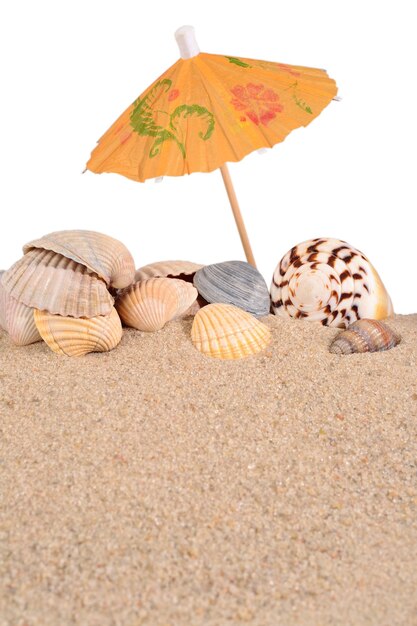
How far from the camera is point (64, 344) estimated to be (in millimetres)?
3793

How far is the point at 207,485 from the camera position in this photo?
309 cm

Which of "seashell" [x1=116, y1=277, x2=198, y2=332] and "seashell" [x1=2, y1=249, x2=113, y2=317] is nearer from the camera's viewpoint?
"seashell" [x1=2, y1=249, x2=113, y2=317]

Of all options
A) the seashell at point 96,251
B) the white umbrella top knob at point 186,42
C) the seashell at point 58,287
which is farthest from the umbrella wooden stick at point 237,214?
the seashell at point 58,287

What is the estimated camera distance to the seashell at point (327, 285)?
4152 mm

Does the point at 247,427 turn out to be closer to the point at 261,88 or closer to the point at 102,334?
the point at 102,334

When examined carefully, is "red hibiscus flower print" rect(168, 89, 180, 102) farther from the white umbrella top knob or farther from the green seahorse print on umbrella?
the white umbrella top knob

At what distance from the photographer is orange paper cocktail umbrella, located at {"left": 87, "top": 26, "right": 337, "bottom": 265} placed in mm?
3787

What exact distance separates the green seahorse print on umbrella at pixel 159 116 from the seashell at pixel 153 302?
2.13 ft

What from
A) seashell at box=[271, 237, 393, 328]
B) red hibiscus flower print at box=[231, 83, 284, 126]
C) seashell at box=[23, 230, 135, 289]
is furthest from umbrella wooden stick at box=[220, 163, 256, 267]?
seashell at box=[23, 230, 135, 289]

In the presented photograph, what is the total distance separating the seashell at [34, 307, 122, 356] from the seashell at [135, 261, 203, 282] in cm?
54

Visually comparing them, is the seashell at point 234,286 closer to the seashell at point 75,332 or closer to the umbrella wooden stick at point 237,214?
the umbrella wooden stick at point 237,214

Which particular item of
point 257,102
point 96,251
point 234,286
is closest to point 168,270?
point 234,286

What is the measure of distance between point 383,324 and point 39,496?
2.00 metres

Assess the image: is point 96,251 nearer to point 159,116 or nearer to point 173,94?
point 159,116
